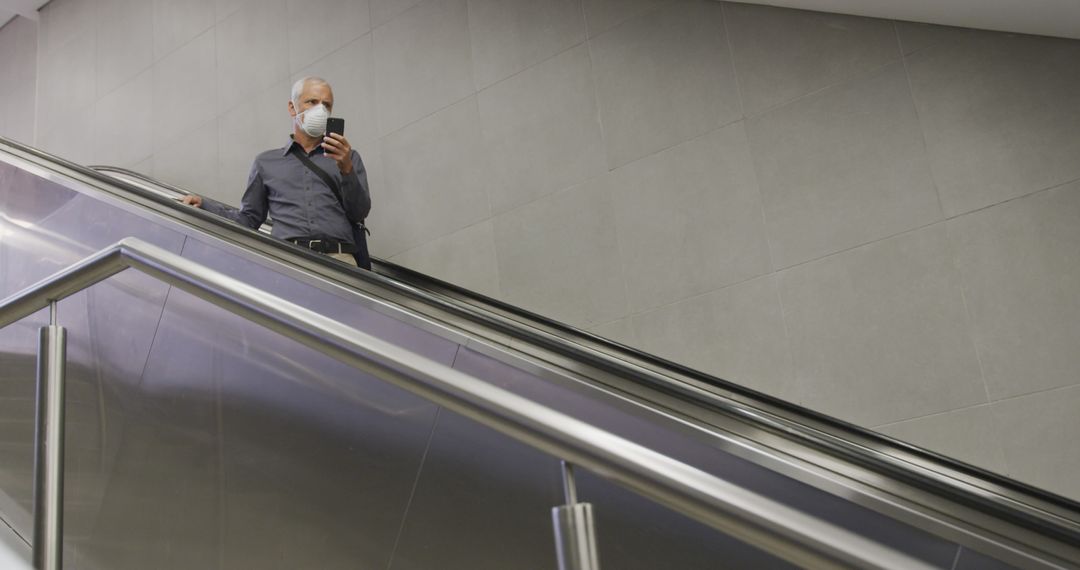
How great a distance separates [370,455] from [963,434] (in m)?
3.62

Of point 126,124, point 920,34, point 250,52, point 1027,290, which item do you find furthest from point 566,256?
point 126,124

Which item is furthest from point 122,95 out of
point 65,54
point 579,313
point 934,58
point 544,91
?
point 934,58

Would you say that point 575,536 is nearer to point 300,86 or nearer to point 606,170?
point 300,86

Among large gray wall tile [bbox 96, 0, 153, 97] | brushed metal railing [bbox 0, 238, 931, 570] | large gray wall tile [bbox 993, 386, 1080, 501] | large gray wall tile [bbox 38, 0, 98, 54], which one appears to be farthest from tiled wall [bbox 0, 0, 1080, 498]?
brushed metal railing [bbox 0, 238, 931, 570]

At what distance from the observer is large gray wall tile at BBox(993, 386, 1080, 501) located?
4.93 m

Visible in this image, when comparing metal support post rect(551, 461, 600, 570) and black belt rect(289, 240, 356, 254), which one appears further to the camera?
black belt rect(289, 240, 356, 254)

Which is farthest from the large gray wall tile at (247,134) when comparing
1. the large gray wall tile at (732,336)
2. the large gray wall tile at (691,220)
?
the large gray wall tile at (732,336)

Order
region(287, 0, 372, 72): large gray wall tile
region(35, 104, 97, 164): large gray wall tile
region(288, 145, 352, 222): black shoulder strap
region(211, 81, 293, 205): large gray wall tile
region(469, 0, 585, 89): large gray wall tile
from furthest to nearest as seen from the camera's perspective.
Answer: region(35, 104, 97, 164): large gray wall tile < region(211, 81, 293, 205): large gray wall tile < region(287, 0, 372, 72): large gray wall tile < region(469, 0, 585, 89): large gray wall tile < region(288, 145, 352, 222): black shoulder strap

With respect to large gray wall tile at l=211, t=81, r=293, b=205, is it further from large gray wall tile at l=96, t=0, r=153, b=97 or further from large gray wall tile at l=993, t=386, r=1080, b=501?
large gray wall tile at l=993, t=386, r=1080, b=501

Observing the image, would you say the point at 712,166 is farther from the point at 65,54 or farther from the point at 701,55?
the point at 65,54

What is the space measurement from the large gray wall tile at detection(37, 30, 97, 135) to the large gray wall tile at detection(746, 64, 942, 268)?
27.4 feet

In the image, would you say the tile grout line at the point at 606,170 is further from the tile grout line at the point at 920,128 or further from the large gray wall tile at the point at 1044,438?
the large gray wall tile at the point at 1044,438

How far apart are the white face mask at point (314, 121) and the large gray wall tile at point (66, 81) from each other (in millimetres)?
7142

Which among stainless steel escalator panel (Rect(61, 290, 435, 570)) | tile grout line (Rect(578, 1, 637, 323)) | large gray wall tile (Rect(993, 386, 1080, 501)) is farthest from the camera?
tile grout line (Rect(578, 1, 637, 323))
